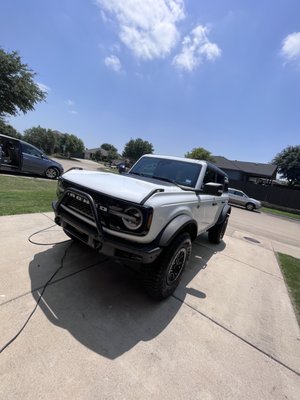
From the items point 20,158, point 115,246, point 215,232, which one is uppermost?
point 20,158

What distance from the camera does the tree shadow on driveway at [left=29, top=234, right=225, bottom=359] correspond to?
216 centimetres

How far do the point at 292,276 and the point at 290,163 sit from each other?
3990 cm

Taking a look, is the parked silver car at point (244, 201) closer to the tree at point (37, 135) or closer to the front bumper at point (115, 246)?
the front bumper at point (115, 246)

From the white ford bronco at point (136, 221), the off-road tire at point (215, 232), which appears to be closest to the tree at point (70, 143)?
the off-road tire at point (215, 232)

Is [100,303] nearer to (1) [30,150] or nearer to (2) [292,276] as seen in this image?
(2) [292,276]

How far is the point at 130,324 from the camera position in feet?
7.79

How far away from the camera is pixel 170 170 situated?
155 inches

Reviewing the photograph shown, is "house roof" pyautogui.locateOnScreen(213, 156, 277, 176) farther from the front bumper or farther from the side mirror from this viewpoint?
the front bumper

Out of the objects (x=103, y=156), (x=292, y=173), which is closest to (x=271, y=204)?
(x=292, y=173)

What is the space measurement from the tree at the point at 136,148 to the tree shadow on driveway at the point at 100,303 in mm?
71761

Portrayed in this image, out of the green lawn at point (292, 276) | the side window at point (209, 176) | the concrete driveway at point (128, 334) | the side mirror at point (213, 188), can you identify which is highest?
the side window at point (209, 176)

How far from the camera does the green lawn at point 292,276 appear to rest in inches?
146

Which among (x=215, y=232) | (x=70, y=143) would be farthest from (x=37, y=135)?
(x=215, y=232)

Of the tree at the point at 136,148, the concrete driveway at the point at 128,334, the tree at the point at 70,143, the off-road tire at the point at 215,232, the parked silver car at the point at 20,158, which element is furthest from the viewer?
the tree at the point at 136,148
